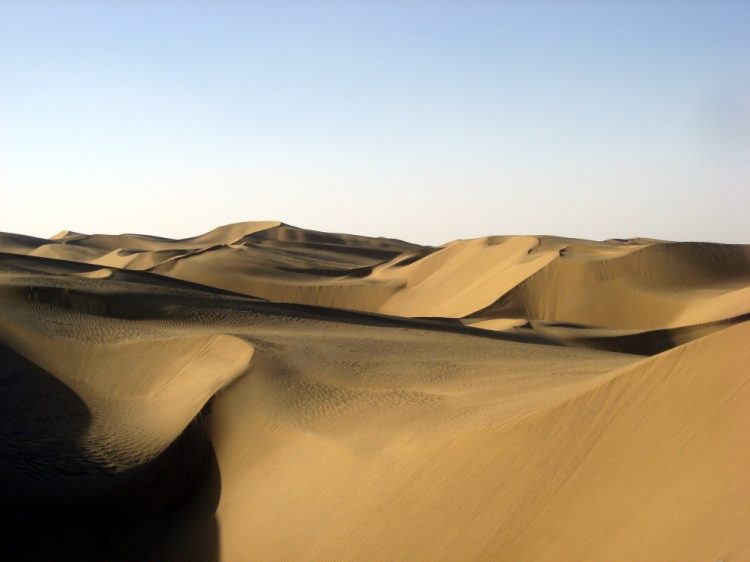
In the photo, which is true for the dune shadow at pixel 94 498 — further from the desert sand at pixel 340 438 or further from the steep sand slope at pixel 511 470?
the steep sand slope at pixel 511 470

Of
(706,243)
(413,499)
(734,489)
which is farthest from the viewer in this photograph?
(706,243)

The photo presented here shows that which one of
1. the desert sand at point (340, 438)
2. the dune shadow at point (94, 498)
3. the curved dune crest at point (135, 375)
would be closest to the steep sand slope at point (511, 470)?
the desert sand at point (340, 438)

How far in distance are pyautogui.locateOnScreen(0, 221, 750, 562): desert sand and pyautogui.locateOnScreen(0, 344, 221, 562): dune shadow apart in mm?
25

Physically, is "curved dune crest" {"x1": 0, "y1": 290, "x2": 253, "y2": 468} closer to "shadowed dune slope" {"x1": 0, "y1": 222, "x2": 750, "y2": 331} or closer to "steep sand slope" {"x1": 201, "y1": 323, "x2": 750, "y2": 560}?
"steep sand slope" {"x1": 201, "y1": 323, "x2": 750, "y2": 560}

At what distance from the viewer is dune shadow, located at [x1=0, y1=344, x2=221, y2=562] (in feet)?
28.5

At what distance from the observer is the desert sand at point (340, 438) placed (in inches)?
258

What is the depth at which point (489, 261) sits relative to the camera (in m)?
37.3

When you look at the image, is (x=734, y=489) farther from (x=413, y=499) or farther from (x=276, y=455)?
(x=276, y=455)

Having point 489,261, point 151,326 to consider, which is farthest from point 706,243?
point 151,326

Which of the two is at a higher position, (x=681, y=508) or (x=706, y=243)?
(x=706, y=243)

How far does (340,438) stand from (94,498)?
2.75m

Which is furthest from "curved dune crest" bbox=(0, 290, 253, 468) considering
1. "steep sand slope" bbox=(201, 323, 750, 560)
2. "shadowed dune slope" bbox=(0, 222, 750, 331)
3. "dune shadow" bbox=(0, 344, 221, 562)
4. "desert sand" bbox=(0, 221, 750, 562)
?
"shadowed dune slope" bbox=(0, 222, 750, 331)

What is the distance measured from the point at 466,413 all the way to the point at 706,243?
2777cm

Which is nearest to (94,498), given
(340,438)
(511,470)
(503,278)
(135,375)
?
(340,438)
